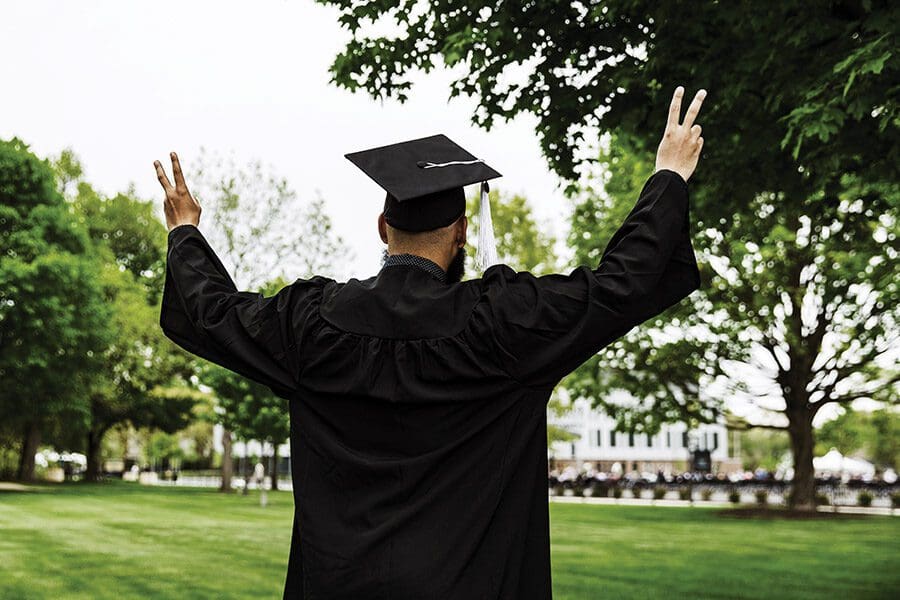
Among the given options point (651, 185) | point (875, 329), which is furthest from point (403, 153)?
point (875, 329)

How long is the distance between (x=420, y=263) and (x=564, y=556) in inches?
653

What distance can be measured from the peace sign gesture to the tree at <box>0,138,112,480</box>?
1500 inches

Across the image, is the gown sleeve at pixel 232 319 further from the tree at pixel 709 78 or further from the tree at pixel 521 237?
the tree at pixel 521 237

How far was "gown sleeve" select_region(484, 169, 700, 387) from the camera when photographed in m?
2.29

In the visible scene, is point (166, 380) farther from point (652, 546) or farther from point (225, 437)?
point (652, 546)

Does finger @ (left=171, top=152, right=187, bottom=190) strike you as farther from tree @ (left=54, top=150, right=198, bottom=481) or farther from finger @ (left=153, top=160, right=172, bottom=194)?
tree @ (left=54, top=150, right=198, bottom=481)

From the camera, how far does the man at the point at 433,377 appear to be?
7.53 feet

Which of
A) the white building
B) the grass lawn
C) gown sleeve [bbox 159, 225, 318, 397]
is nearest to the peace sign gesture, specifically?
gown sleeve [bbox 159, 225, 318, 397]

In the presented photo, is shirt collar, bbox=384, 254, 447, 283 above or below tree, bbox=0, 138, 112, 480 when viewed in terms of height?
below

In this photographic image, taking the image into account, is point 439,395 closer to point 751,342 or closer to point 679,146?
point 679,146

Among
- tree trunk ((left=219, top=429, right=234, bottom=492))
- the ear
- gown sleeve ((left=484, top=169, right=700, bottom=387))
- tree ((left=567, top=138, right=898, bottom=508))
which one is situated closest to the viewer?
gown sleeve ((left=484, top=169, right=700, bottom=387))

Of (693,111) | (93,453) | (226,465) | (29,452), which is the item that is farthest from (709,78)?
(93,453)

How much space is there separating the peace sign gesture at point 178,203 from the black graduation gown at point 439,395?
0.46 meters

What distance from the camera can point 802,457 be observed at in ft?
111
